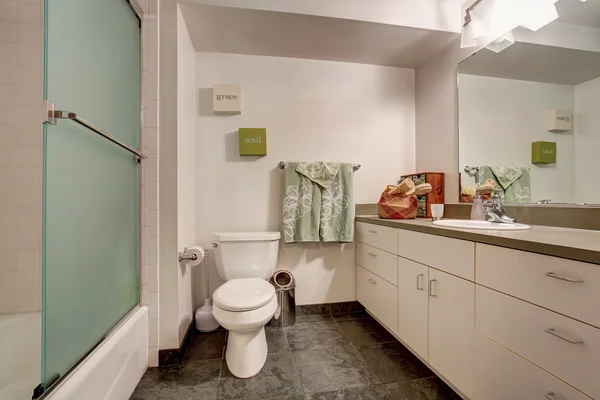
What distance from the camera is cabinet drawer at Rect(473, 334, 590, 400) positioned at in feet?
2.23

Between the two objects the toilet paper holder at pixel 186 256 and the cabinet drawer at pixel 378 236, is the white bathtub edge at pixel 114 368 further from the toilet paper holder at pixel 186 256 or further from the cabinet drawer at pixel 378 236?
the cabinet drawer at pixel 378 236

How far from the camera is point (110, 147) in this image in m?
1.05

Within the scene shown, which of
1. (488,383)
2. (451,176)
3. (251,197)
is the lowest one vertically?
(488,383)

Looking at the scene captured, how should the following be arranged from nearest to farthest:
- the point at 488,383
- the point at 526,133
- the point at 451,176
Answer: the point at 488,383, the point at 526,133, the point at 451,176

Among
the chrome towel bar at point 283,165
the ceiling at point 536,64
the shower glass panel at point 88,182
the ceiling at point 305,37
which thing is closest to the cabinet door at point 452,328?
the chrome towel bar at point 283,165

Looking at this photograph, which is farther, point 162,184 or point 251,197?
point 251,197

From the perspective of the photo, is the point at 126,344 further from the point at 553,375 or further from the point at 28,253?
the point at 553,375

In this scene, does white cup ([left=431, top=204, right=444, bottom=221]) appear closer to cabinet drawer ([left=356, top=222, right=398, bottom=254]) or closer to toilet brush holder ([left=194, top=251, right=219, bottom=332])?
cabinet drawer ([left=356, top=222, right=398, bottom=254])

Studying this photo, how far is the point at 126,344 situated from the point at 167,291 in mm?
304

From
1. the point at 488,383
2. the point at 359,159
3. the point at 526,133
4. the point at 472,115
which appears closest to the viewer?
the point at 488,383

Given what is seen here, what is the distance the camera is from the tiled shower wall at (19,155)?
1189 millimetres

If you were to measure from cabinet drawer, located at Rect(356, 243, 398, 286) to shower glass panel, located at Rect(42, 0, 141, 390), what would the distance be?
4.62 feet

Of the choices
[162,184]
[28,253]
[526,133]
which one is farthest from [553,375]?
[28,253]

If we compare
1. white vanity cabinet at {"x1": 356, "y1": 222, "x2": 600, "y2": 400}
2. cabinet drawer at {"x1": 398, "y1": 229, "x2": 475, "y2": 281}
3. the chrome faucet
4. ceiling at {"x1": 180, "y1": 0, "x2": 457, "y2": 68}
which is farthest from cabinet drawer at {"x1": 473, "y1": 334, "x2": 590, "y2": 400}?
ceiling at {"x1": 180, "y1": 0, "x2": 457, "y2": 68}
